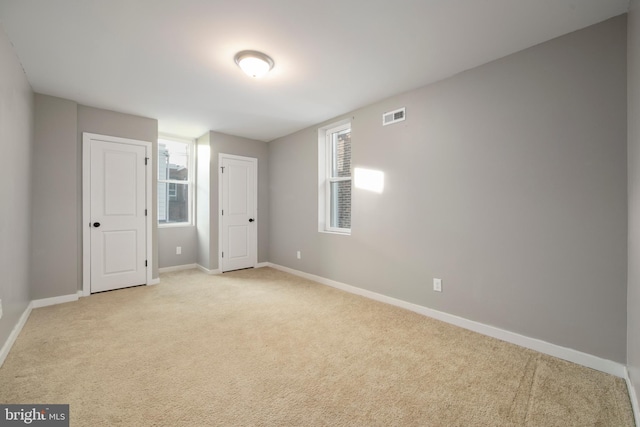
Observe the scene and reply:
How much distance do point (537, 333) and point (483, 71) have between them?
231 centimetres

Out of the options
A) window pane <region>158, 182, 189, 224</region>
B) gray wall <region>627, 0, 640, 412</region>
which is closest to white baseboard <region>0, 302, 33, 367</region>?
window pane <region>158, 182, 189, 224</region>

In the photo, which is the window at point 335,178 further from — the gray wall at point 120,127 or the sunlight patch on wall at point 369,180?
the gray wall at point 120,127

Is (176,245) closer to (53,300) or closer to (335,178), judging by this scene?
(53,300)

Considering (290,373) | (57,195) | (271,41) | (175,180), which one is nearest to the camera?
(290,373)

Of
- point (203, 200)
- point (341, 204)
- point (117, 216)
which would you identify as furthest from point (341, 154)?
point (117, 216)


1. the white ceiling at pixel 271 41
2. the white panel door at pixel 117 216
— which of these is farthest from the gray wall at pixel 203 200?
the white ceiling at pixel 271 41

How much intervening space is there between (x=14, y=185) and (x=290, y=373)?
2890 mm

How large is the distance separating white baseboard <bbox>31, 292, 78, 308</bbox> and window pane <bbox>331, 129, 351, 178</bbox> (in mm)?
3757

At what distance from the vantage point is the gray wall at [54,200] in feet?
10.5

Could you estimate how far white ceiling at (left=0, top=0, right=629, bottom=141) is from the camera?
6.12 ft

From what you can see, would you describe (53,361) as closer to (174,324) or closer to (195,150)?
(174,324)

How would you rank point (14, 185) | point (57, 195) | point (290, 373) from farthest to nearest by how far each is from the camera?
point (57, 195), point (14, 185), point (290, 373)

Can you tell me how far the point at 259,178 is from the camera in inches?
209

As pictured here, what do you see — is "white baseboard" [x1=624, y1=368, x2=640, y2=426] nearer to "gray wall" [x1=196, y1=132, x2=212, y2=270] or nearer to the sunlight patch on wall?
the sunlight patch on wall
